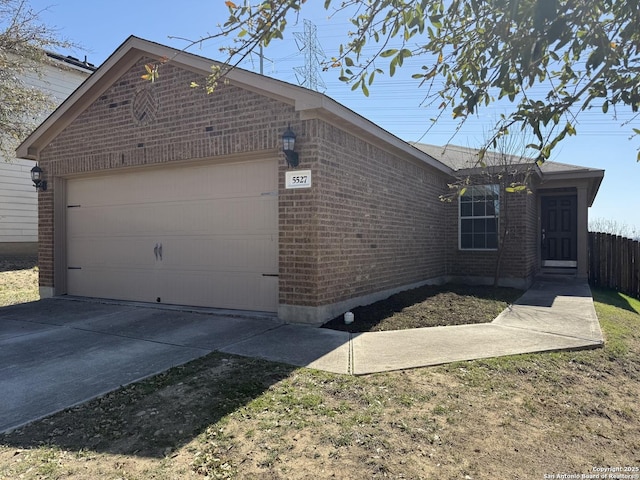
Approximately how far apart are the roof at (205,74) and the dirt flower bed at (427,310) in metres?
2.99

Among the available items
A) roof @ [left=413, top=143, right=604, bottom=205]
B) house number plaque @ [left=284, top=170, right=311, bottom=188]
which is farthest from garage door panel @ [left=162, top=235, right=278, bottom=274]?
roof @ [left=413, top=143, right=604, bottom=205]

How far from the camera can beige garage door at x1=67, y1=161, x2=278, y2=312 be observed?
740 centimetres

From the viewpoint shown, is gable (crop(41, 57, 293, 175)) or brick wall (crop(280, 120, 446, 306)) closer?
brick wall (crop(280, 120, 446, 306))

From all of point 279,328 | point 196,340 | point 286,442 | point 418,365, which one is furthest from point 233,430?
point 279,328

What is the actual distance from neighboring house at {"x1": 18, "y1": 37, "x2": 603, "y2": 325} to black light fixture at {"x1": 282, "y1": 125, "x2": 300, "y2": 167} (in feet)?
0.35

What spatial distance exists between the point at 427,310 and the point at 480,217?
5.28 m

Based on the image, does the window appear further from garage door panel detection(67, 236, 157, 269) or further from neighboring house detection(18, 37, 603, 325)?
garage door panel detection(67, 236, 157, 269)

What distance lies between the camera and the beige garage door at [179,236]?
740 cm

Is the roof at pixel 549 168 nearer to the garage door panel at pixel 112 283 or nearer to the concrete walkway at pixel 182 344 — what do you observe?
the concrete walkway at pixel 182 344

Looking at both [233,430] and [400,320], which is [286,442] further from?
[400,320]

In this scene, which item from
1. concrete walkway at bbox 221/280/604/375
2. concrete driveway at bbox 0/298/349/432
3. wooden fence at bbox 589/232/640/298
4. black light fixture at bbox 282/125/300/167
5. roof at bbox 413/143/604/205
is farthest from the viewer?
wooden fence at bbox 589/232/640/298

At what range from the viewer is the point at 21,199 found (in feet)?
50.3

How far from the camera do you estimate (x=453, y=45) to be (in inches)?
152

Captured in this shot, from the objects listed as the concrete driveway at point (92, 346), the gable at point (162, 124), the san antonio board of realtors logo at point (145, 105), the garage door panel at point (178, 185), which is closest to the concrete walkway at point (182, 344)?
the concrete driveway at point (92, 346)
